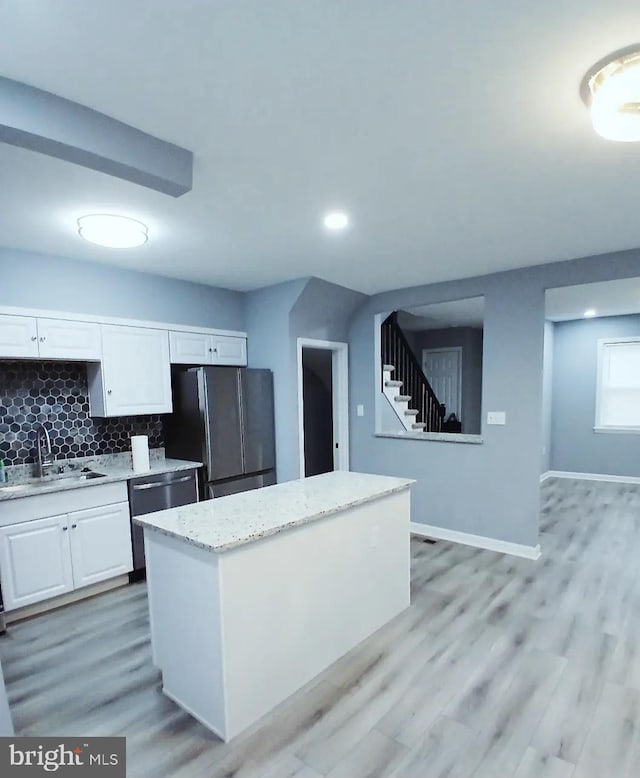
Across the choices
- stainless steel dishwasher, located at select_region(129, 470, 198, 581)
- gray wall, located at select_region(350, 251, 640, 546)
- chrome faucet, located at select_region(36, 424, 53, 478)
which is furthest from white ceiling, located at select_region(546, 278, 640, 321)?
chrome faucet, located at select_region(36, 424, 53, 478)

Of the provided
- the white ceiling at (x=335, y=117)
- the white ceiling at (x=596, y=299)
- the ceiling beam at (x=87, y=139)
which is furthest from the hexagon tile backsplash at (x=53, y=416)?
the white ceiling at (x=596, y=299)

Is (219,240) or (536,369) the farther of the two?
(536,369)

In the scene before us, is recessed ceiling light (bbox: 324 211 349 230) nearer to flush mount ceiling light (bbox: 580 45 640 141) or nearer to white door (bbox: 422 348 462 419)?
flush mount ceiling light (bbox: 580 45 640 141)

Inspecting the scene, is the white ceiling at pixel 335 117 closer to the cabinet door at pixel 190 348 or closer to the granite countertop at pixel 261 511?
the cabinet door at pixel 190 348

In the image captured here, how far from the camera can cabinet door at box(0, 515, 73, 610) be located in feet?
8.70

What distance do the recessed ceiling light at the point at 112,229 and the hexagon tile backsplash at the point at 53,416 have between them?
1.32 meters

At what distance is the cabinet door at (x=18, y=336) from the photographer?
279cm

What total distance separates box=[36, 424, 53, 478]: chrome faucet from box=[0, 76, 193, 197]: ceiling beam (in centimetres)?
232

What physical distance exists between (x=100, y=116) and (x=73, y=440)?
2.60 meters

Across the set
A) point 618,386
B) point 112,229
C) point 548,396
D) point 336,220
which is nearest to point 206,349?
point 112,229

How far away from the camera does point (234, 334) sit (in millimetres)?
4191

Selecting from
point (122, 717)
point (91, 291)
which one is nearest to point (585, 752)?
point (122, 717)

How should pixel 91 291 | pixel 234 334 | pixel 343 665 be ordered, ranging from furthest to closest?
pixel 234 334 → pixel 91 291 → pixel 343 665

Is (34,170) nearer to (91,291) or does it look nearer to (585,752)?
(91,291)
